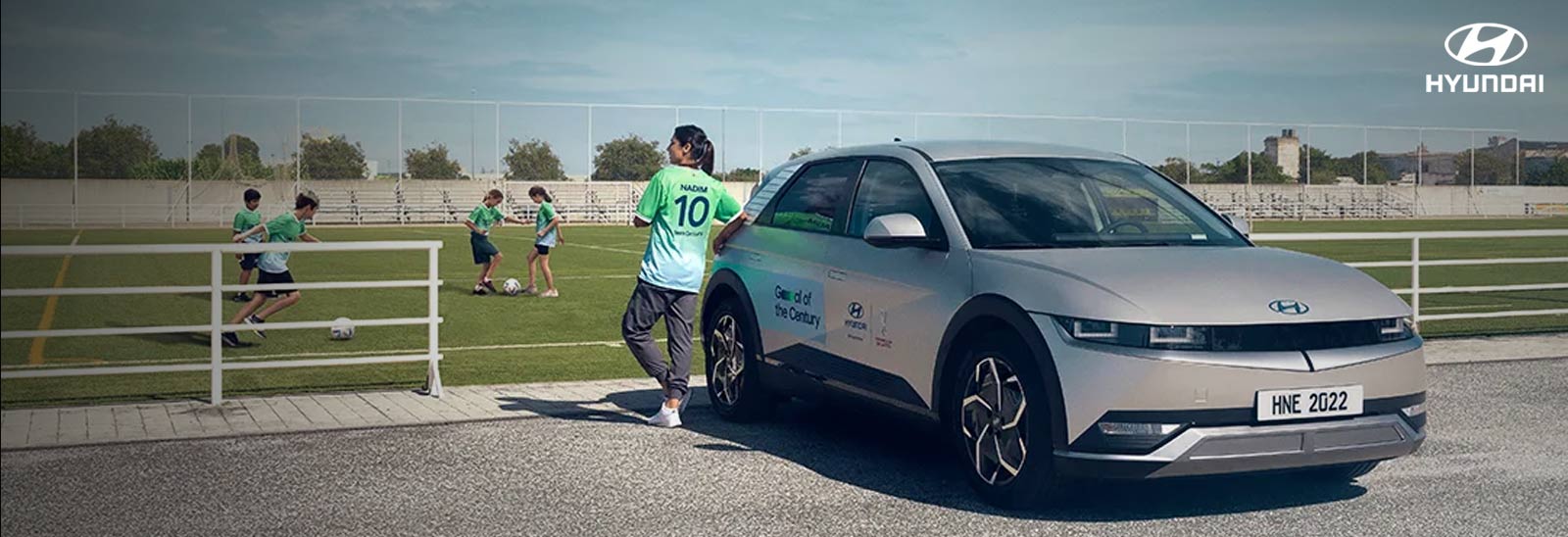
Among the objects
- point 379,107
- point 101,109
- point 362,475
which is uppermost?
point 379,107

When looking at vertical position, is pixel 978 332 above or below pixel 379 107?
below

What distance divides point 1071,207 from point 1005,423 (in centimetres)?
135

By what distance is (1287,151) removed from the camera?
257ft

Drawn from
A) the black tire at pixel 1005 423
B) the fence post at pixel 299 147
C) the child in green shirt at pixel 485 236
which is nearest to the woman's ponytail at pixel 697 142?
the black tire at pixel 1005 423

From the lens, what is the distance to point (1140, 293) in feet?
18.9

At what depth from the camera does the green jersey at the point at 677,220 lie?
26.9 ft

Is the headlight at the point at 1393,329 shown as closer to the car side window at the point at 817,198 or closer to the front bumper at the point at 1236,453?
the front bumper at the point at 1236,453

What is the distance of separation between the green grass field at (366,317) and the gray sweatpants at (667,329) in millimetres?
2759

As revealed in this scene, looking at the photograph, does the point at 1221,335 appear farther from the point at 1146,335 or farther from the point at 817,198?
the point at 817,198

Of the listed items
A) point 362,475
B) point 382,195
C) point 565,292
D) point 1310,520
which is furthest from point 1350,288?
point 382,195

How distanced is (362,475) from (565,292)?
1537cm

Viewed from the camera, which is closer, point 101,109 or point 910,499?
point 101,109

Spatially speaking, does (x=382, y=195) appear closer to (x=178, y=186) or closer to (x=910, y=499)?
(x=178, y=186)

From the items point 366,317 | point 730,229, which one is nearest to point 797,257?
point 730,229
